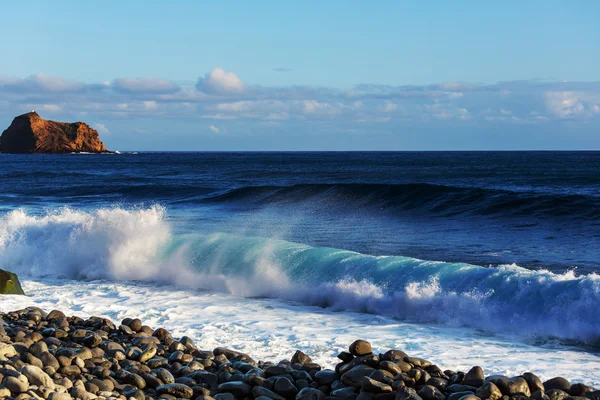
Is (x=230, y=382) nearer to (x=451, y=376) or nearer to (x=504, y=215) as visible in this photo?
(x=451, y=376)

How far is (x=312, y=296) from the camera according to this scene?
10.3 metres

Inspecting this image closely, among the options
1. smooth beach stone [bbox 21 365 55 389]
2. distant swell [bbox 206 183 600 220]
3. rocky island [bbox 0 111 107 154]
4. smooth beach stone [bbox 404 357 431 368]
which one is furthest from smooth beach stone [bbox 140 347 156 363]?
rocky island [bbox 0 111 107 154]

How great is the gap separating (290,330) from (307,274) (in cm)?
284

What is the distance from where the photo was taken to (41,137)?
410ft

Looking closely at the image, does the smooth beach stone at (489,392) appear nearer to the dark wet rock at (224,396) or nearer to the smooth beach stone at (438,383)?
the smooth beach stone at (438,383)

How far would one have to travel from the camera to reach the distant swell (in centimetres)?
1991

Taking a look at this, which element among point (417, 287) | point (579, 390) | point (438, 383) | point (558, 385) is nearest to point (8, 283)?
point (417, 287)

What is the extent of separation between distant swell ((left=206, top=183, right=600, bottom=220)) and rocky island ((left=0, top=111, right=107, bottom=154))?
107 meters

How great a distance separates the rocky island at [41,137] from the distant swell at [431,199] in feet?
352

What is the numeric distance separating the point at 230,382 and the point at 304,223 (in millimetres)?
13439

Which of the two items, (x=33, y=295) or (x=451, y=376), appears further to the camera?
(x=33, y=295)

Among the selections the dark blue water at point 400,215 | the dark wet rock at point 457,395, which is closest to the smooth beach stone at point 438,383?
the dark wet rock at point 457,395

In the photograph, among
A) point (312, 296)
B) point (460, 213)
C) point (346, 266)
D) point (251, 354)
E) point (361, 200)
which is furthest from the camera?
point (361, 200)

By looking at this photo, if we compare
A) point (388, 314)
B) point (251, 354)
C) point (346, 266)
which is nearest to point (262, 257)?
point (346, 266)
